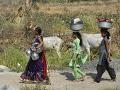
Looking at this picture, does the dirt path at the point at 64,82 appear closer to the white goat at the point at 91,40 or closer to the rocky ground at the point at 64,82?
the rocky ground at the point at 64,82

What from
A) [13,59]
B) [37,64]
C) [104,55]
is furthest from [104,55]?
[13,59]

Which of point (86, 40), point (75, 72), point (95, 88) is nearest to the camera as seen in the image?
point (95, 88)

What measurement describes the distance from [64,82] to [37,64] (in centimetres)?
88

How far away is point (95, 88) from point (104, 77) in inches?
57.3

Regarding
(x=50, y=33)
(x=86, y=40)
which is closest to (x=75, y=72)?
(x=86, y=40)

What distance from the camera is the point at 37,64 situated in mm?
13266

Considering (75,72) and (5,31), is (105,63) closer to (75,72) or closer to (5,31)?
(75,72)

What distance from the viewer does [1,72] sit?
47.1 feet

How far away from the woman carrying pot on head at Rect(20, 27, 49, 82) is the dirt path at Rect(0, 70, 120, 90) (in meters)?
0.32

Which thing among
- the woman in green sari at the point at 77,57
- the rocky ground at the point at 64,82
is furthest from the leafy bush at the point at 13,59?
the woman in green sari at the point at 77,57

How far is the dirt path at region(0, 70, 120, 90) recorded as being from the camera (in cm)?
1262

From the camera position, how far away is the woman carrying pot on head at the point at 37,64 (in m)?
13.2

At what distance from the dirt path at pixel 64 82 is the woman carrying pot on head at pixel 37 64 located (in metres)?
0.32

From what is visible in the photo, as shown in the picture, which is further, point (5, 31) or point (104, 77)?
point (5, 31)
